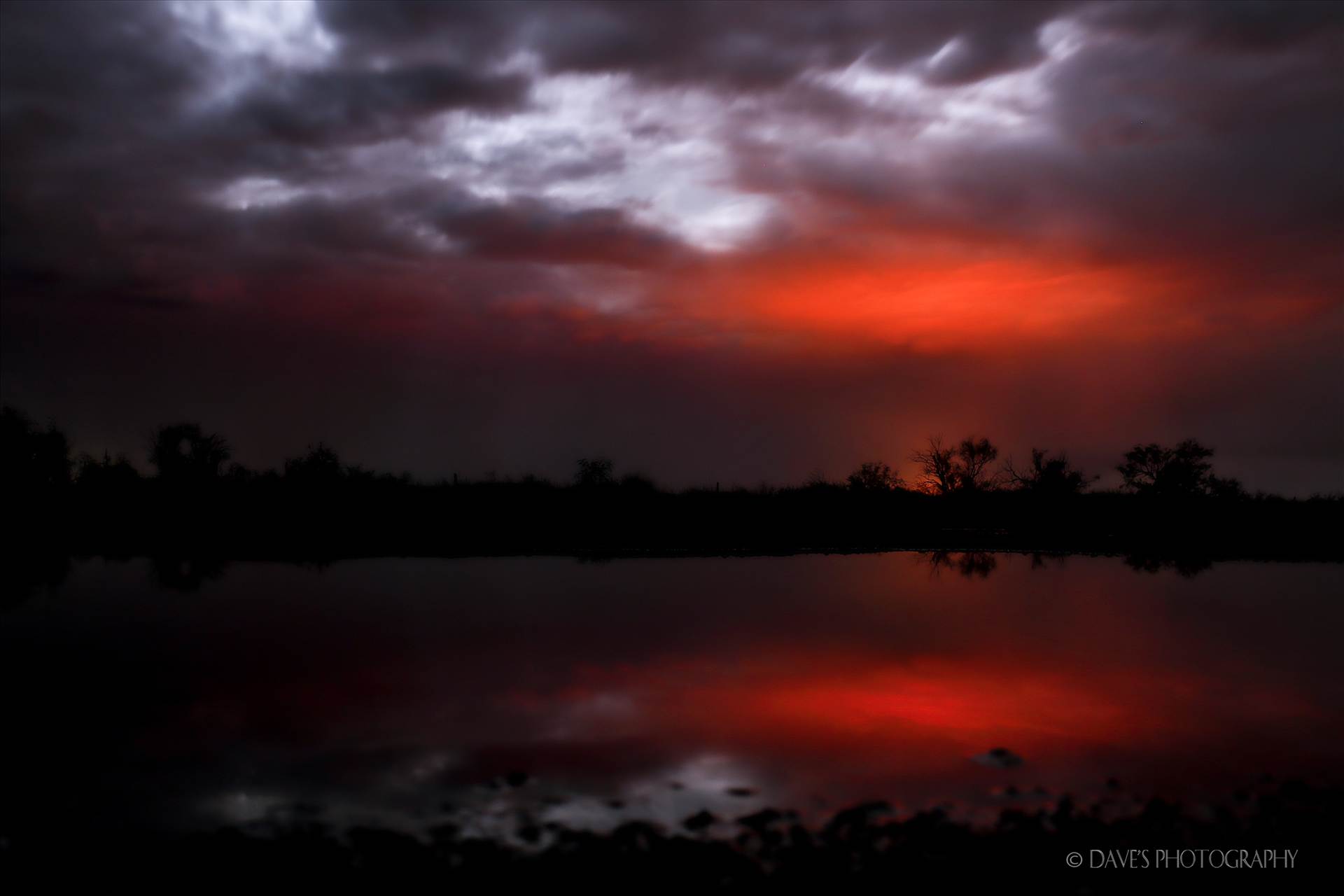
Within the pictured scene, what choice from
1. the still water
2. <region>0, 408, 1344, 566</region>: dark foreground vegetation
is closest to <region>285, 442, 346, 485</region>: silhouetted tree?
<region>0, 408, 1344, 566</region>: dark foreground vegetation

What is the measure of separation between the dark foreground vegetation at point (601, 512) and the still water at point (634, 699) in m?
10.3

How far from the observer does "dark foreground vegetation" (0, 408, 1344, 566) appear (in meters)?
34.0

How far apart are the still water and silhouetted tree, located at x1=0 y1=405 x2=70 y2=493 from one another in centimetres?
3118

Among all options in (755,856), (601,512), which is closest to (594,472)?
(601,512)

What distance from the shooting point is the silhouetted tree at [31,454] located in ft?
156

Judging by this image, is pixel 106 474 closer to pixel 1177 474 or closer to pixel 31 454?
pixel 31 454

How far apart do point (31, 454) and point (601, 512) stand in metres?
35.6

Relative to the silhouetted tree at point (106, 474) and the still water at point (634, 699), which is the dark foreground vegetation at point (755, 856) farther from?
the silhouetted tree at point (106, 474)

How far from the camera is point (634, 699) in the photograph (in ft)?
41.8

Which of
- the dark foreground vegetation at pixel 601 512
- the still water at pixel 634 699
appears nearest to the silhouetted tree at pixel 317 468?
the dark foreground vegetation at pixel 601 512

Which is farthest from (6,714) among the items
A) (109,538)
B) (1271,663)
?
(109,538)

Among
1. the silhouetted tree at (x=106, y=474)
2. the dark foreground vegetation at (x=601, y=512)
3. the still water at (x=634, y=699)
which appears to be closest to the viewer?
the still water at (x=634, y=699)

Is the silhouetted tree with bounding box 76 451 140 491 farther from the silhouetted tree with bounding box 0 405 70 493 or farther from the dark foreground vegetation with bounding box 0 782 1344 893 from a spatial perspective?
the dark foreground vegetation with bounding box 0 782 1344 893

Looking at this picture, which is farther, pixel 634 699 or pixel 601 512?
pixel 601 512
